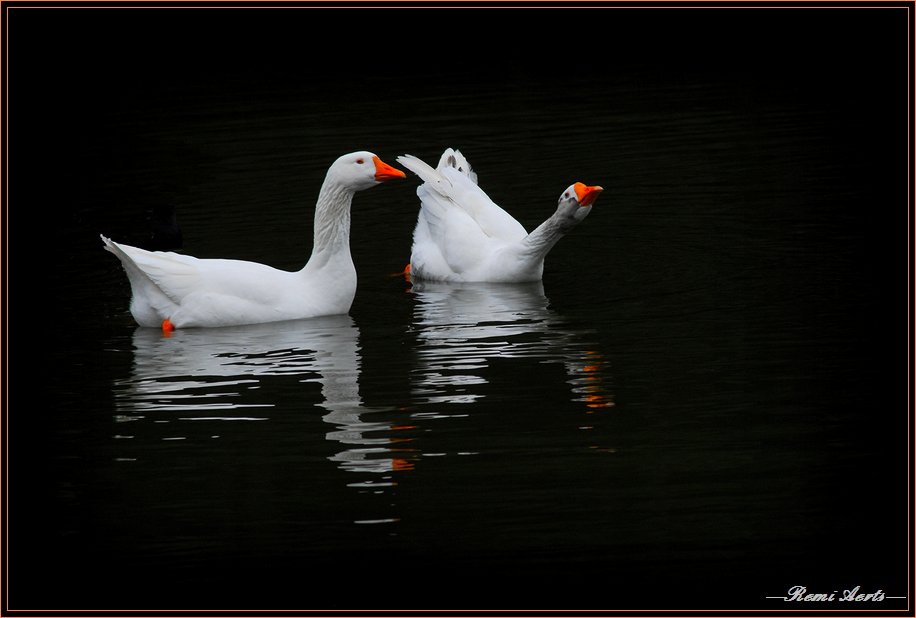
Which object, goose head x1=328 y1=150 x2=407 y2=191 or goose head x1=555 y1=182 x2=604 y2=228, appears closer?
goose head x1=328 y1=150 x2=407 y2=191

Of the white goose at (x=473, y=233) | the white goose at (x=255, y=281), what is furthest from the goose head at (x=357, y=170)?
the white goose at (x=473, y=233)

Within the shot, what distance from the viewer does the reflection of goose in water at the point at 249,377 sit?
10086mm

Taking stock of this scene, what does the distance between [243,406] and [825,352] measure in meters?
4.33

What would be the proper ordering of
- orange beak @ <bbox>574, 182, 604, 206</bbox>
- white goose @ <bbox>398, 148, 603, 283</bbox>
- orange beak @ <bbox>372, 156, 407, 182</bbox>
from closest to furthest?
orange beak @ <bbox>372, 156, 407, 182</bbox> → orange beak @ <bbox>574, 182, 604, 206</bbox> → white goose @ <bbox>398, 148, 603, 283</bbox>

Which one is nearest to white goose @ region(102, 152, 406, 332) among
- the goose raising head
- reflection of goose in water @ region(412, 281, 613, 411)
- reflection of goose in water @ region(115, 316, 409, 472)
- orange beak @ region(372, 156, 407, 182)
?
orange beak @ region(372, 156, 407, 182)

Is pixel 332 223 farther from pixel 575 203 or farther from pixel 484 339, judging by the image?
pixel 575 203

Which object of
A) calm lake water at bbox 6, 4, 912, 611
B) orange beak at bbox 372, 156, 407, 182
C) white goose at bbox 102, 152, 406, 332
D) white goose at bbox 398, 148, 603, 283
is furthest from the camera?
white goose at bbox 398, 148, 603, 283

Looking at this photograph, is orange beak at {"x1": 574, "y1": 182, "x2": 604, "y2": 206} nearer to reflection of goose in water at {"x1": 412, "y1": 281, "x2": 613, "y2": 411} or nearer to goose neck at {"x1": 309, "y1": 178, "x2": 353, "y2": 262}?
reflection of goose in water at {"x1": 412, "y1": 281, "x2": 613, "y2": 411}

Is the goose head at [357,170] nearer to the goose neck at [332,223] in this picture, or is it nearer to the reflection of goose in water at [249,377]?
the goose neck at [332,223]

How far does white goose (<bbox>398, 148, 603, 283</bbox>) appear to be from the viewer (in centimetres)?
1433

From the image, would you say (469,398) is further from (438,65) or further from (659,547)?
(438,65)

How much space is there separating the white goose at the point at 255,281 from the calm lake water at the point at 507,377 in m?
0.18

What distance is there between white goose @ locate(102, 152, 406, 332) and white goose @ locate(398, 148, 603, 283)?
5.82 ft

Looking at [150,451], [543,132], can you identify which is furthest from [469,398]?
[543,132]
